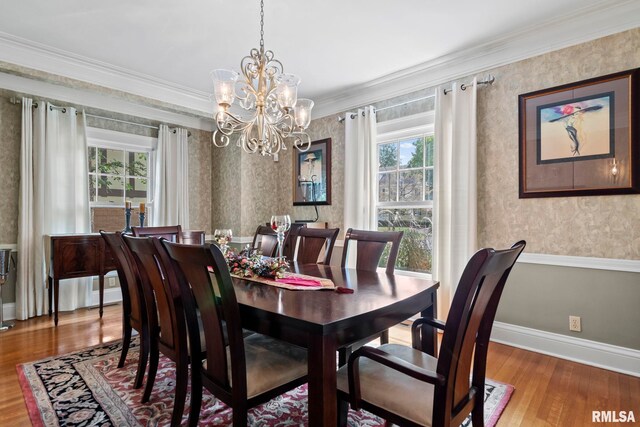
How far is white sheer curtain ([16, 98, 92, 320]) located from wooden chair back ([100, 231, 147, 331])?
202 centimetres

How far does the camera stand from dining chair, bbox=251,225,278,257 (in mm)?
2863

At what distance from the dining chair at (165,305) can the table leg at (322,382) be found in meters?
0.67

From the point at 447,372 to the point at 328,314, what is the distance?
1.46 feet

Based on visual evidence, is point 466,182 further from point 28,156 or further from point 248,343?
point 28,156

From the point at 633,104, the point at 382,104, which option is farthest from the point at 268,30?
the point at 633,104

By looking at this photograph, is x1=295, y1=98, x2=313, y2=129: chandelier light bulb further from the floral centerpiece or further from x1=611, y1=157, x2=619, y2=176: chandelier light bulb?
x1=611, y1=157, x2=619, y2=176: chandelier light bulb

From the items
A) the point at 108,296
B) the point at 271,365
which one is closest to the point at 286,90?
the point at 271,365

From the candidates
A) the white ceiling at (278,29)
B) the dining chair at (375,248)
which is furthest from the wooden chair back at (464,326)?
the white ceiling at (278,29)

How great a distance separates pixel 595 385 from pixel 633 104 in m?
1.93

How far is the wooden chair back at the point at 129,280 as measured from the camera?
2.02 metres

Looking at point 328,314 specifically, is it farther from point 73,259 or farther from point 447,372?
point 73,259

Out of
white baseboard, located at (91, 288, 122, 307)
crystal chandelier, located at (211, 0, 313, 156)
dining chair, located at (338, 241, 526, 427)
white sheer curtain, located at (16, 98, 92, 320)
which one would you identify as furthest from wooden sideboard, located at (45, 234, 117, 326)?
dining chair, located at (338, 241, 526, 427)

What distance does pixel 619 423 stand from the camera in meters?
1.80

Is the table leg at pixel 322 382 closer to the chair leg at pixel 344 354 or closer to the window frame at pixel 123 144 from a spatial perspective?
the chair leg at pixel 344 354
